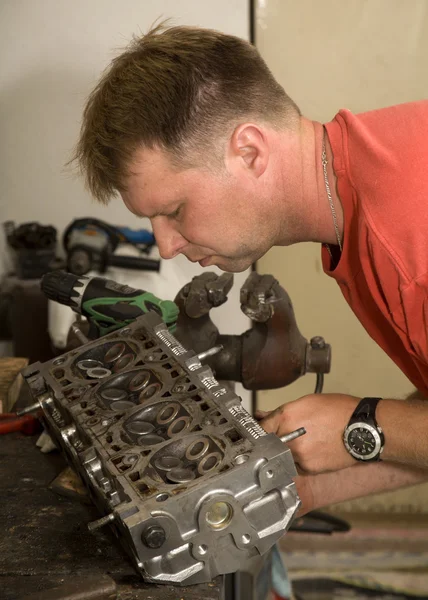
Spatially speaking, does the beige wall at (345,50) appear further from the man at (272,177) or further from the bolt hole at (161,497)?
the bolt hole at (161,497)

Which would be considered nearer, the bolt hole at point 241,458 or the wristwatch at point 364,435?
the bolt hole at point 241,458

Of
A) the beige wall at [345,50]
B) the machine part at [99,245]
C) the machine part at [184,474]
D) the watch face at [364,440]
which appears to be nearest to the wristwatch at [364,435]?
the watch face at [364,440]

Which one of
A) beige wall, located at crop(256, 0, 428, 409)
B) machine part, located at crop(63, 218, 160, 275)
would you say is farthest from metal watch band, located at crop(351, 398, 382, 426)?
beige wall, located at crop(256, 0, 428, 409)

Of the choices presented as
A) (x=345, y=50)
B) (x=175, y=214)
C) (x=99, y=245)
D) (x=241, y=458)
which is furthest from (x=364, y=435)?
(x=345, y=50)

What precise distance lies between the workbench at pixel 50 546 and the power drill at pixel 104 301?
31 cm

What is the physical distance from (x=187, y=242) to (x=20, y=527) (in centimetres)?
59

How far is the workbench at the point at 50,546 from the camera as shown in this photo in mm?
1028

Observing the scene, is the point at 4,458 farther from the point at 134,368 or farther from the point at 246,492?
the point at 246,492

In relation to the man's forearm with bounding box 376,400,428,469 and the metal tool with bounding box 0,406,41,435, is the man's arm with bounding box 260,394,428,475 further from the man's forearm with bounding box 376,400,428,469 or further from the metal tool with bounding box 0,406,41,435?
the metal tool with bounding box 0,406,41,435

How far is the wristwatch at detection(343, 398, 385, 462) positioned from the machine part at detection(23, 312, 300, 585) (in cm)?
23

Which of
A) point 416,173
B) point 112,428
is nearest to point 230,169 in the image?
point 416,173

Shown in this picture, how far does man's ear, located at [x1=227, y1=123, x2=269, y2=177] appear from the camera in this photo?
4.08 feet

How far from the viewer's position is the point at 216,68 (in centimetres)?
125

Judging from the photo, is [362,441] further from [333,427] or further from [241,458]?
[241,458]
